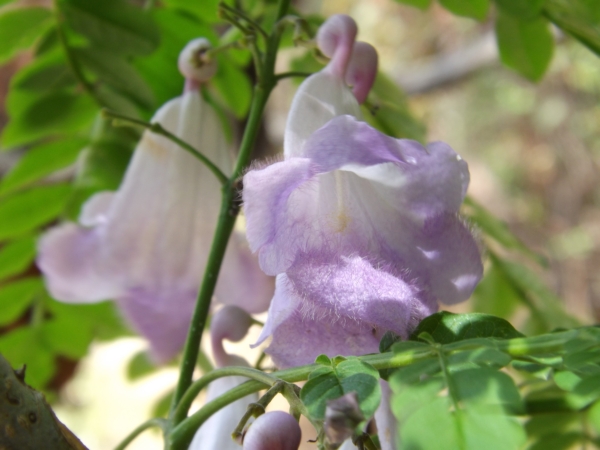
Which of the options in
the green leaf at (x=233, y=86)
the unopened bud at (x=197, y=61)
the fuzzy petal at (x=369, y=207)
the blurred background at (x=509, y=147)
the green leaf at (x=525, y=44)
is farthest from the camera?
the blurred background at (x=509, y=147)

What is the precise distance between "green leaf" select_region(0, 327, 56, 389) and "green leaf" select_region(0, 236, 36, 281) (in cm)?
8

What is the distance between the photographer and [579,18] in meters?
0.55

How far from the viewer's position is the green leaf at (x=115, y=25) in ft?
1.96

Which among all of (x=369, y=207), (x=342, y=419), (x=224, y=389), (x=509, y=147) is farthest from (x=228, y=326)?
(x=509, y=147)

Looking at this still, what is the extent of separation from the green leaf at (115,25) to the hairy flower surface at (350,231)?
248 mm

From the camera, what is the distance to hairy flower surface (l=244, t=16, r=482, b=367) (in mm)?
Result: 334

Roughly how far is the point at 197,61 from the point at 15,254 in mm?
393

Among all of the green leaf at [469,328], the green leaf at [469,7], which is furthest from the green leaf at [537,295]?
the green leaf at [469,328]

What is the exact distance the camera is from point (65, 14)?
606mm

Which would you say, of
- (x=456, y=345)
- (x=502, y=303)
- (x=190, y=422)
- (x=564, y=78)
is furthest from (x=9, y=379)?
(x=564, y=78)

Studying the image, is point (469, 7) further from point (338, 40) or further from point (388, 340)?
point (388, 340)

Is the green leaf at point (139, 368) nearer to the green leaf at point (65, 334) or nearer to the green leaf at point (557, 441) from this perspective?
the green leaf at point (65, 334)

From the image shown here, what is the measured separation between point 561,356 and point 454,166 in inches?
4.6

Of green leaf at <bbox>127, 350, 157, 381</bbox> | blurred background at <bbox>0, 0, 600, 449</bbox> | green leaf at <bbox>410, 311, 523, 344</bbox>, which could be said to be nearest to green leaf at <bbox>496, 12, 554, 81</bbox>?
green leaf at <bbox>410, 311, 523, 344</bbox>
